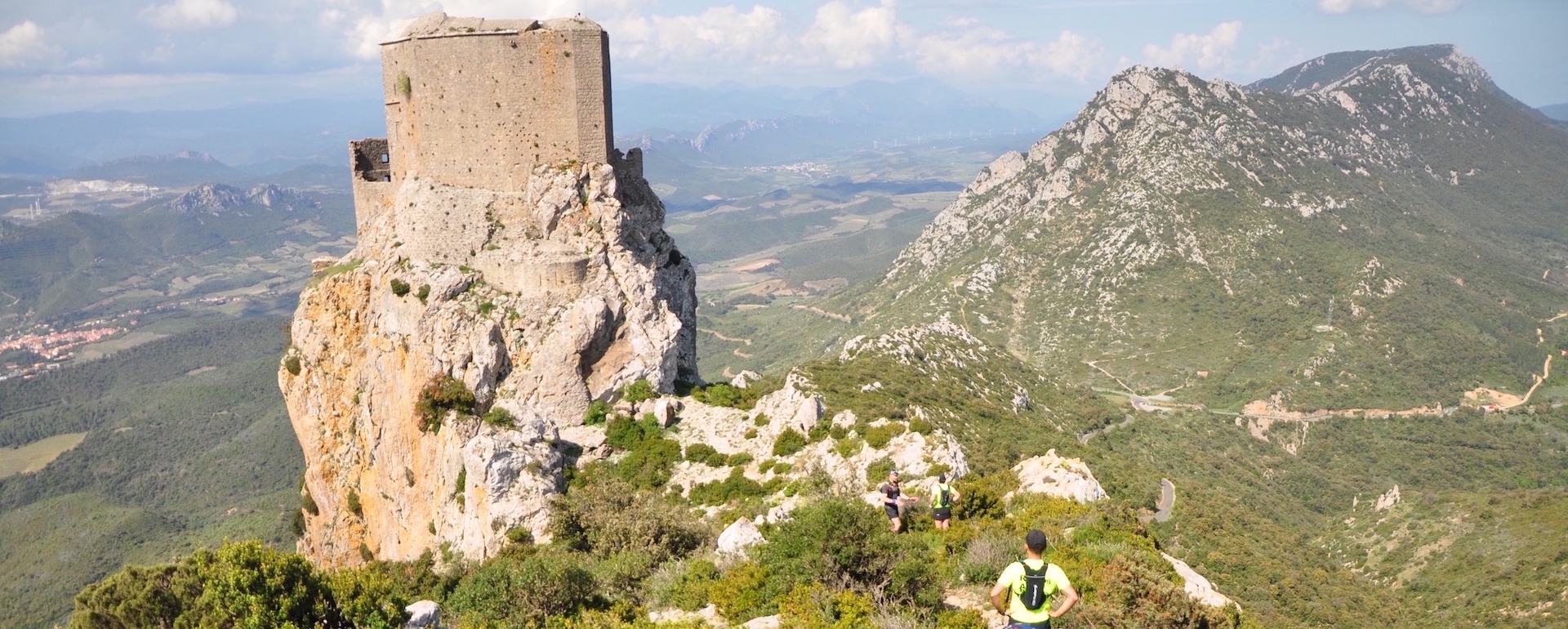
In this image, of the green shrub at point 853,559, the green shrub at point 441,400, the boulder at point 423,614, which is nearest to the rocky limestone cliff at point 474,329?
the green shrub at point 441,400

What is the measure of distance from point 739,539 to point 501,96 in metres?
17.7

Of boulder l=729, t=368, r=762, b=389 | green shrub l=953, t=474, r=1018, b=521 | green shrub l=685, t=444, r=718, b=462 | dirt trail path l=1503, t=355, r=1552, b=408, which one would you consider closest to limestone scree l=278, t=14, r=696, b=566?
green shrub l=685, t=444, r=718, b=462

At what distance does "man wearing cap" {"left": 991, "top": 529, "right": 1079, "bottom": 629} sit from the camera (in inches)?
417

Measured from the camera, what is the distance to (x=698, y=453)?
27.6m

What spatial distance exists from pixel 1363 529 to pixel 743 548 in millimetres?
47951

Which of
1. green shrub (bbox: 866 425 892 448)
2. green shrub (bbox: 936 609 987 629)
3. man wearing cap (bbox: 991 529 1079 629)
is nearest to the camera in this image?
man wearing cap (bbox: 991 529 1079 629)

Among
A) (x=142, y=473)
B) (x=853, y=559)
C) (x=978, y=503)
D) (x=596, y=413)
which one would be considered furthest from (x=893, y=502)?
(x=142, y=473)

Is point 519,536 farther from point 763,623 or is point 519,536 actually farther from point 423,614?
point 763,623

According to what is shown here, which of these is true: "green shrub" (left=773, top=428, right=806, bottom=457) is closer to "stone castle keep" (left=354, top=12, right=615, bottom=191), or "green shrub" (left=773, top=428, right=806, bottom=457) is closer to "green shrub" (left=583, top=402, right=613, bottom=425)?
"green shrub" (left=583, top=402, right=613, bottom=425)

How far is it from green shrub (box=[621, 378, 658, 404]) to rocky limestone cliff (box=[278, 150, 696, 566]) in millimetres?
307

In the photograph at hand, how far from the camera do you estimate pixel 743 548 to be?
18969mm

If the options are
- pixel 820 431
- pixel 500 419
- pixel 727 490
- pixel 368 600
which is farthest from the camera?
pixel 820 431

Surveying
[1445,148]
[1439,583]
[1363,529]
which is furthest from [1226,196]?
[1445,148]

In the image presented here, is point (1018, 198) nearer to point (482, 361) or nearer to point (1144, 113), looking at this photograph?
point (1144, 113)
